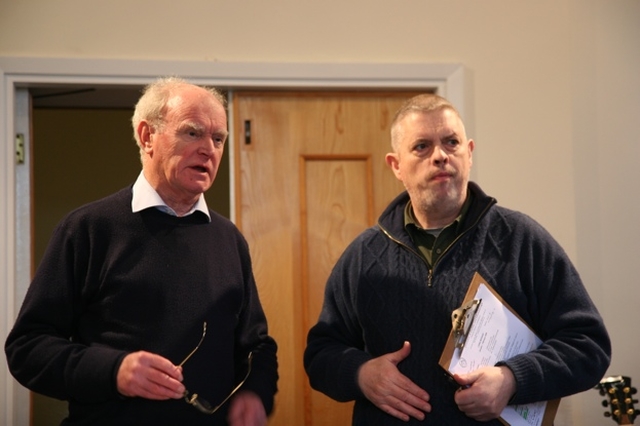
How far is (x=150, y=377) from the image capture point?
1.93 meters

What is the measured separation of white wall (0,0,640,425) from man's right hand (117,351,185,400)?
1.75m

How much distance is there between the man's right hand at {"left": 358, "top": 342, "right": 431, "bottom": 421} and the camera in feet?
7.06

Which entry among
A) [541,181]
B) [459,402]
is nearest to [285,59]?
Answer: [541,181]

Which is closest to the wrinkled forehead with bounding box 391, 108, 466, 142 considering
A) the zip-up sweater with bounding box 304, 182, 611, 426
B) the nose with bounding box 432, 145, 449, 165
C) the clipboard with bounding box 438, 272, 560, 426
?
the nose with bounding box 432, 145, 449, 165

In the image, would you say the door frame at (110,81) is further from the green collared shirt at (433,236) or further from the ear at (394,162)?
the green collared shirt at (433,236)

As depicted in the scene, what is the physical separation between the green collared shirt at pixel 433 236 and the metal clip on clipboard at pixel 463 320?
199 mm

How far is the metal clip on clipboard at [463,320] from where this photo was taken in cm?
212

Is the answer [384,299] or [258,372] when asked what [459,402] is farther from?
[258,372]

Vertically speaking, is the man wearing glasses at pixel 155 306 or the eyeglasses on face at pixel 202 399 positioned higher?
the man wearing glasses at pixel 155 306

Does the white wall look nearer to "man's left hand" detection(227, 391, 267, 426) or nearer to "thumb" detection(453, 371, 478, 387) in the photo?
"thumb" detection(453, 371, 478, 387)

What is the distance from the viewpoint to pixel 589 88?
140 inches

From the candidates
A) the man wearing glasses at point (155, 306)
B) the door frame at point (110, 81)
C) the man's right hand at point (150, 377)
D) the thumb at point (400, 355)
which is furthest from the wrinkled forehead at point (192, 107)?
the door frame at point (110, 81)

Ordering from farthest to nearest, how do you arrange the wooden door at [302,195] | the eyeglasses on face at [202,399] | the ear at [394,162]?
the wooden door at [302,195] < the ear at [394,162] < the eyeglasses on face at [202,399]

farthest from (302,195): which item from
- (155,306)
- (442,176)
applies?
(155,306)
